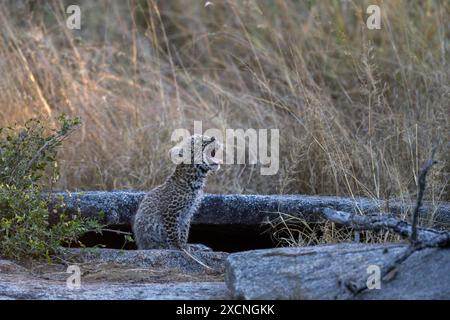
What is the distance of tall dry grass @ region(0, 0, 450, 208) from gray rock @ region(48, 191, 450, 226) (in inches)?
10.5

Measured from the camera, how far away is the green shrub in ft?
18.9

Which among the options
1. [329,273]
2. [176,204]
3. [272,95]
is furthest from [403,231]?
[272,95]

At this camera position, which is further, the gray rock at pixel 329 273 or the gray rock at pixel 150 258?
the gray rock at pixel 150 258

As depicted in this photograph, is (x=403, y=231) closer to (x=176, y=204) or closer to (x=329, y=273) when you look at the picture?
(x=329, y=273)

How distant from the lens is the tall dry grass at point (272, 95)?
727 centimetres

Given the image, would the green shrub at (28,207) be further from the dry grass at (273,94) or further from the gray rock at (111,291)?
the dry grass at (273,94)

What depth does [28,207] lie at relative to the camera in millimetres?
5930

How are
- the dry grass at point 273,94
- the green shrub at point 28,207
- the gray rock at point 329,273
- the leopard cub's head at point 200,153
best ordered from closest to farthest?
the gray rock at point 329,273, the green shrub at point 28,207, the leopard cub's head at point 200,153, the dry grass at point 273,94

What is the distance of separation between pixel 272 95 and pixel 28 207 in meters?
3.00

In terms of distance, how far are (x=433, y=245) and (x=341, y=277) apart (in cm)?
48

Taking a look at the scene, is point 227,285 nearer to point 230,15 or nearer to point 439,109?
point 439,109

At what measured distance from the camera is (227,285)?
4.71 meters

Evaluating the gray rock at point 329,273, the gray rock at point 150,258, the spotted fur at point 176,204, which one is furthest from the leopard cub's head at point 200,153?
the gray rock at point 329,273

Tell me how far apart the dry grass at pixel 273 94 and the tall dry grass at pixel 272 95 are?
0.02 metres
